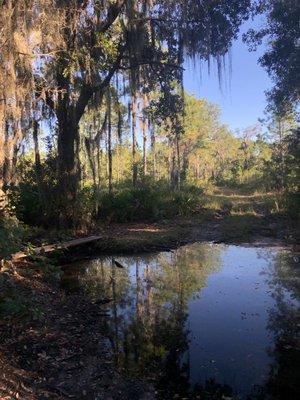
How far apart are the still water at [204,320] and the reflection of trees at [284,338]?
1 centimetres

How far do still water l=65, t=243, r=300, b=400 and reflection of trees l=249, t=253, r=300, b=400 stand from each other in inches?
0.4

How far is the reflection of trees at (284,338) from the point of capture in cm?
432

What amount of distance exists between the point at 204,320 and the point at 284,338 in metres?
1.25

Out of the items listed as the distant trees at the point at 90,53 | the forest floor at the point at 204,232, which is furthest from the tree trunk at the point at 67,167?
the forest floor at the point at 204,232

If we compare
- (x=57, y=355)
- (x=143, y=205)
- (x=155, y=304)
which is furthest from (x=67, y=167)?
(x=57, y=355)

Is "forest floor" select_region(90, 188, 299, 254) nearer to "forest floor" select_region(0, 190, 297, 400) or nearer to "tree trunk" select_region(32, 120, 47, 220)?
"tree trunk" select_region(32, 120, 47, 220)

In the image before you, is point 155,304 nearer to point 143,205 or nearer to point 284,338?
point 284,338

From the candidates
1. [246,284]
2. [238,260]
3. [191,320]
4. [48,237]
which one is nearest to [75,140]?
[48,237]

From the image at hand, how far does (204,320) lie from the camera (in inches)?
251

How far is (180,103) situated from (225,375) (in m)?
12.0

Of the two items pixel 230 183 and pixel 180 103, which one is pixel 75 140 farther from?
pixel 230 183

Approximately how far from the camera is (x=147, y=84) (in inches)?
587

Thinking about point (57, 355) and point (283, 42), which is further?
point (283, 42)

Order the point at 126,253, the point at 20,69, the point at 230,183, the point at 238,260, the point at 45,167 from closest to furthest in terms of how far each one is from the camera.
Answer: the point at 20,69
the point at 238,260
the point at 126,253
the point at 45,167
the point at 230,183
